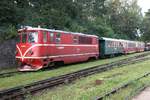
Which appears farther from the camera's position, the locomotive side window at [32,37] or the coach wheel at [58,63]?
the coach wheel at [58,63]

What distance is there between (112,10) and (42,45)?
61.4 meters

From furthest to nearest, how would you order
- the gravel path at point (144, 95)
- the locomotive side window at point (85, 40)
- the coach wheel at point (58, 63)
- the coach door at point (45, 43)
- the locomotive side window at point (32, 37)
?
the locomotive side window at point (85, 40), the coach wheel at point (58, 63), the coach door at point (45, 43), the locomotive side window at point (32, 37), the gravel path at point (144, 95)

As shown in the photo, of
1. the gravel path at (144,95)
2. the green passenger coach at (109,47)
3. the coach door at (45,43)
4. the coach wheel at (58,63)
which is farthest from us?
the green passenger coach at (109,47)

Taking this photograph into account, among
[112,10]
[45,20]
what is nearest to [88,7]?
[112,10]

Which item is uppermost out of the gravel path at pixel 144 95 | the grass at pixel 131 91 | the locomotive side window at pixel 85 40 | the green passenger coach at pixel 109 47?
the locomotive side window at pixel 85 40

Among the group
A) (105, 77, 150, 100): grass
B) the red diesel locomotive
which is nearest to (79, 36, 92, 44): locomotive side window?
the red diesel locomotive

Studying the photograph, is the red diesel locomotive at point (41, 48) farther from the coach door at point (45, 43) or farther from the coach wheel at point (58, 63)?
the coach wheel at point (58, 63)

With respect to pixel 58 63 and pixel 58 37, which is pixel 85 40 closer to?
pixel 58 63

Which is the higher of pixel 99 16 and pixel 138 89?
pixel 99 16

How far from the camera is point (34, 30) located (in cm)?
2312

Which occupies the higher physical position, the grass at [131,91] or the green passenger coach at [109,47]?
the green passenger coach at [109,47]

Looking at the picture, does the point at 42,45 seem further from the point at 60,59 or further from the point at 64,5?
the point at 64,5

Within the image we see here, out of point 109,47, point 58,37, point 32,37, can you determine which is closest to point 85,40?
point 58,37

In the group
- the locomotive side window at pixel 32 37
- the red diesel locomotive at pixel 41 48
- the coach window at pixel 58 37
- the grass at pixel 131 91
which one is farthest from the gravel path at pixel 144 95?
the coach window at pixel 58 37
